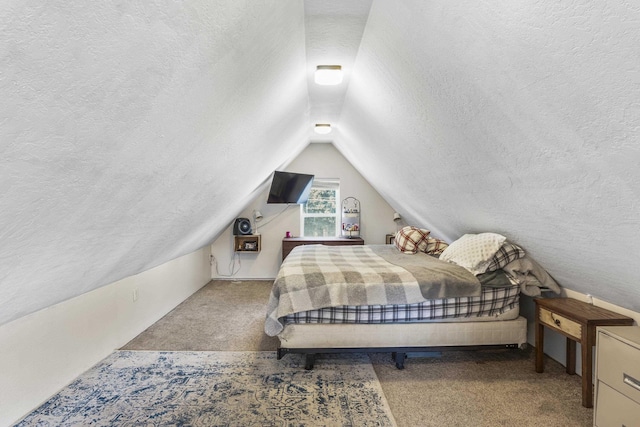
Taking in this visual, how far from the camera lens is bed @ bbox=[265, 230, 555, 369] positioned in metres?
2.52

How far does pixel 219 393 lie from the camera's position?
2209 mm

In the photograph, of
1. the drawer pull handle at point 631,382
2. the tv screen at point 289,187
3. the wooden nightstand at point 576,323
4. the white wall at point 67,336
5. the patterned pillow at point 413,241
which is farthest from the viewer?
the tv screen at point 289,187

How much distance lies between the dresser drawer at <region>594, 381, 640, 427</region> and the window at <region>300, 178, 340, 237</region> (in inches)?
169

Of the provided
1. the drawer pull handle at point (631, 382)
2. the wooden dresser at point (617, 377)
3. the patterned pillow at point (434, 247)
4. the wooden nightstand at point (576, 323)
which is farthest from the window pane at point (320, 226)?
the drawer pull handle at point (631, 382)

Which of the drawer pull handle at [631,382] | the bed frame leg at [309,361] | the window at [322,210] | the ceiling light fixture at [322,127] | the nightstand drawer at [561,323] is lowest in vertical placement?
the bed frame leg at [309,361]

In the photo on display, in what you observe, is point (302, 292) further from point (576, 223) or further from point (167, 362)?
point (576, 223)

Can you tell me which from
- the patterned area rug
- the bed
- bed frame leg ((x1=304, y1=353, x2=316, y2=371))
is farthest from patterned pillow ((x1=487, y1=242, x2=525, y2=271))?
bed frame leg ((x1=304, y1=353, x2=316, y2=371))

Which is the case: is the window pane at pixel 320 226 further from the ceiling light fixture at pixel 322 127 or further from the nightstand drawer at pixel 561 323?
the nightstand drawer at pixel 561 323

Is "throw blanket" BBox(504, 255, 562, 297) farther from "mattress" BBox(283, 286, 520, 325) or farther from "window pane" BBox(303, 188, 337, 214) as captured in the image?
"window pane" BBox(303, 188, 337, 214)

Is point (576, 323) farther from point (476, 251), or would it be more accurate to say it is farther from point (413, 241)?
point (413, 241)

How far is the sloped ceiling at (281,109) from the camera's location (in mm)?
896

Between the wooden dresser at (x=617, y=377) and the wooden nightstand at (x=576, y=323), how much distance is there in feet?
0.78

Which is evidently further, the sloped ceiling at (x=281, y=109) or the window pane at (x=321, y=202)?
the window pane at (x=321, y=202)

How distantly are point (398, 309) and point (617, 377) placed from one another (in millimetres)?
1265
